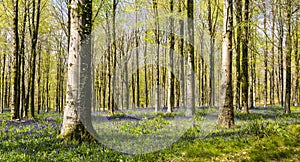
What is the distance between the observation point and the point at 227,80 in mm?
10453

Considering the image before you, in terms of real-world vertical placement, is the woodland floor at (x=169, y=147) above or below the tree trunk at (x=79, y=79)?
below

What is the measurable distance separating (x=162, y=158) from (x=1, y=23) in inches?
872

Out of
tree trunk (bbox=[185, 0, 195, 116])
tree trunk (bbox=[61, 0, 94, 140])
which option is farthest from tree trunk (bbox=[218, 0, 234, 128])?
tree trunk (bbox=[61, 0, 94, 140])

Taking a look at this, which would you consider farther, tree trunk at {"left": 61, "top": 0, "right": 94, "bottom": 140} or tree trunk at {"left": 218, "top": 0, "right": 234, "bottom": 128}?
tree trunk at {"left": 218, "top": 0, "right": 234, "bottom": 128}

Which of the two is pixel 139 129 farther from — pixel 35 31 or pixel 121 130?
pixel 35 31

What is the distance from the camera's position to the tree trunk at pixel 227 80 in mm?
10154

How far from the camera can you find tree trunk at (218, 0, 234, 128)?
33.3 ft

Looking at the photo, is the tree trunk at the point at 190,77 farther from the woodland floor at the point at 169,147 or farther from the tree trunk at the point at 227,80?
the woodland floor at the point at 169,147

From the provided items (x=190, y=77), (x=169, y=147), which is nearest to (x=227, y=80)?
(x=190, y=77)

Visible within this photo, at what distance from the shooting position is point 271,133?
8.34m

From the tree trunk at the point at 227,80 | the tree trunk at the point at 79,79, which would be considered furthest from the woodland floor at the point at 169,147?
the tree trunk at the point at 227,80

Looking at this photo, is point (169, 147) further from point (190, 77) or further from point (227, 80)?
point (190, 77)

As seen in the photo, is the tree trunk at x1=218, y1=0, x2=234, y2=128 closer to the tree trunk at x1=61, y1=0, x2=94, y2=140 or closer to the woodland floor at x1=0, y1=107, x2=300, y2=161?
the woodland floor at x1=0, y1=107, x2=300, y2=161

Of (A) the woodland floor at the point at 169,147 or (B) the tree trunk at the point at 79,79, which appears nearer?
(A) the woodland floor at the point at 169,147
